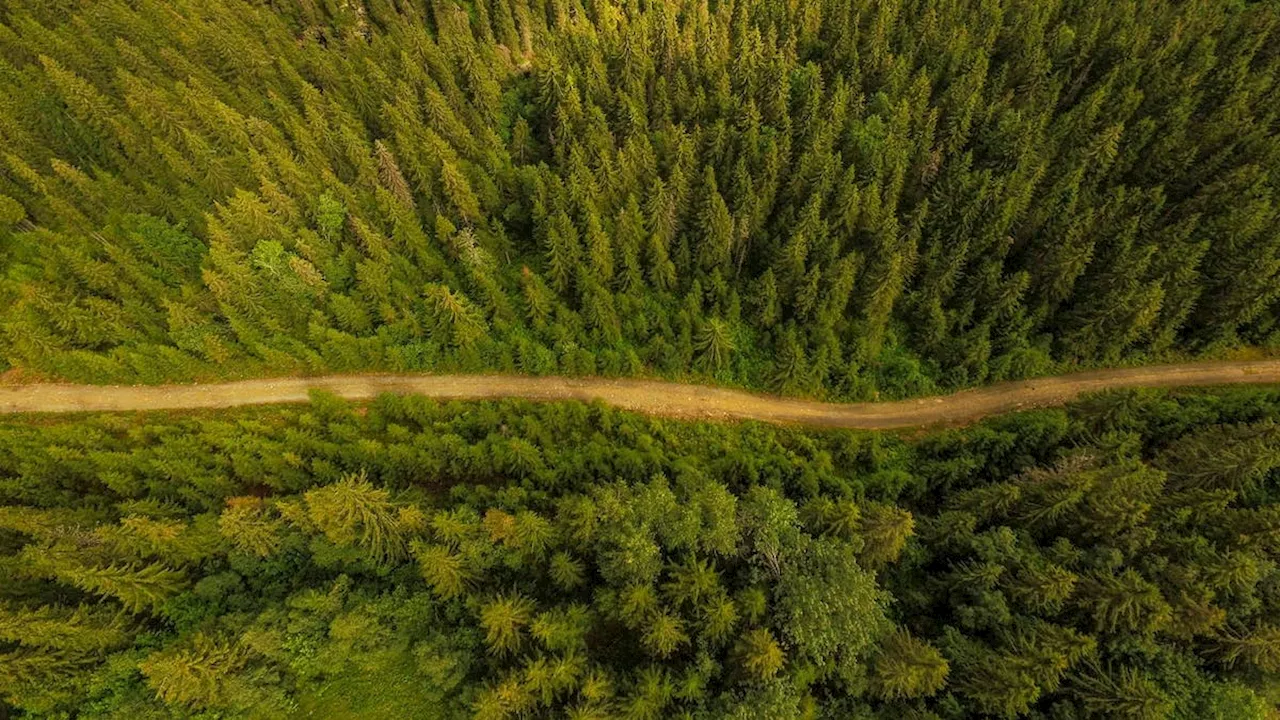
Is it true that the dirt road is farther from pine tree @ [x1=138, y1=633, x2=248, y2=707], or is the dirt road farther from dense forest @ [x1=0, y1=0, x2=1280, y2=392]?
pine tree @ [x1=138, y1=633, x2=248, y2=707]

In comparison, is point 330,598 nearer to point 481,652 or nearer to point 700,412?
point 481,652

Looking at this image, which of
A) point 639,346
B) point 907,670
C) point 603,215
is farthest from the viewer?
point 603,215

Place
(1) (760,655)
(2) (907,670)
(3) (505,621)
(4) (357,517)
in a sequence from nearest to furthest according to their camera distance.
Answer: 1. (1) (760,655)
2. (2) (907,670)
3. (3) (505,621)
4. (4) (357,517)

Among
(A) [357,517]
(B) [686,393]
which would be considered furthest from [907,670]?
(A) [357,517]

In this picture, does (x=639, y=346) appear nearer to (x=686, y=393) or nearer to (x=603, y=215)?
(x=686, y=393)

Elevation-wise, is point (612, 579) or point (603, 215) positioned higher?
point (603, 215)

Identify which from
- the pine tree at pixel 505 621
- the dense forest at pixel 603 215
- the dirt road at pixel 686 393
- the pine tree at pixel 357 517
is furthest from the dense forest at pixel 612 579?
the dense forest at pixel 603 215

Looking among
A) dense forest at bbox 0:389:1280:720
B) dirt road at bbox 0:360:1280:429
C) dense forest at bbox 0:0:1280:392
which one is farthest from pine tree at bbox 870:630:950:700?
dense forest at bbox 0:0:1280:392
